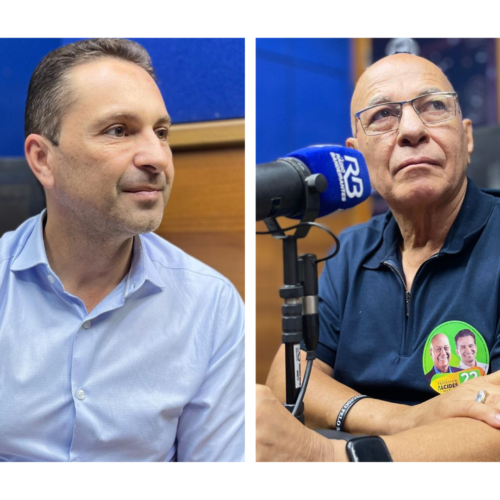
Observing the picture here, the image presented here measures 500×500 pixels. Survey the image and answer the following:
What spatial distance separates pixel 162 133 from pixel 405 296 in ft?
2.84

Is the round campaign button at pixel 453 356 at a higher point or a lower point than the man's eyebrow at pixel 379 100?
lower

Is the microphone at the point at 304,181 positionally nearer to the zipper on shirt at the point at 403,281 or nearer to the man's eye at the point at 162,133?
the zipper on shirt at the point at 403,281

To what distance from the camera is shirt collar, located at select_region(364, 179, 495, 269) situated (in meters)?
1.79

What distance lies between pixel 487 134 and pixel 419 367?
72 cm

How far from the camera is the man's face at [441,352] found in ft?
Answer: 5.68

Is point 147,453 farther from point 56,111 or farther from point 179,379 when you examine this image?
→ point 56,111

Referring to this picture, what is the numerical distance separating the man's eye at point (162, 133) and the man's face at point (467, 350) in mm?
1039

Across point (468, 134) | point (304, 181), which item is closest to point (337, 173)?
point (304, 181)

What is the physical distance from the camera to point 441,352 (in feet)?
5.71

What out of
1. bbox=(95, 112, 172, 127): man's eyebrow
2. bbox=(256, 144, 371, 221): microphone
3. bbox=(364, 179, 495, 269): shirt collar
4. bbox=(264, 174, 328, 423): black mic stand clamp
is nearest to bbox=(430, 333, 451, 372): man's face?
bbox=(364, 179, 495, 269): shirt collar

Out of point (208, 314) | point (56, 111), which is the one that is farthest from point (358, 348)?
point (56, 111)

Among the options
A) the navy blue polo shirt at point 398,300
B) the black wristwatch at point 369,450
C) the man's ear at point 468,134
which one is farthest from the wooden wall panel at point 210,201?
the man's ear at point 468,134

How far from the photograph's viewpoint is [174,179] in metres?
1.92
